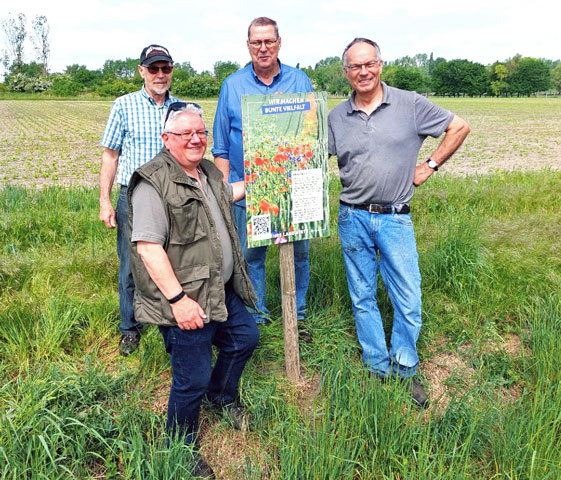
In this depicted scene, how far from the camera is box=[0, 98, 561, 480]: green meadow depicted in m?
2.30

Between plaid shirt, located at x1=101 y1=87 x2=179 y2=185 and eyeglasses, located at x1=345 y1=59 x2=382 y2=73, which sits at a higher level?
eyeglasses, located at x1=345 y1=59 x2=382 y2=73

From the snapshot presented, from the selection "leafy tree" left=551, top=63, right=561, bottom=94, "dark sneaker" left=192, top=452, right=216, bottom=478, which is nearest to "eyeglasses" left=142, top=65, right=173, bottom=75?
"dark sneaker" left=192, top=452, right=216, bottom=478

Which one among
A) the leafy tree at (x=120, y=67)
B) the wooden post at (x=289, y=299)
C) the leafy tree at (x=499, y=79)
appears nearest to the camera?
the wooden post at (x=289, y=299)

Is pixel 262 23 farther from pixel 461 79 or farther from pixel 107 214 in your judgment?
pixel 461 79

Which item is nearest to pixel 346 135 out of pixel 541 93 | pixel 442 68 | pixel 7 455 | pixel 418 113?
pixel 418 113

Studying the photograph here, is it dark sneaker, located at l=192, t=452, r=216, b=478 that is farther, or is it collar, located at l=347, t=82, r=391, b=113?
collar, located at l=347, t=82, r=391, b=113

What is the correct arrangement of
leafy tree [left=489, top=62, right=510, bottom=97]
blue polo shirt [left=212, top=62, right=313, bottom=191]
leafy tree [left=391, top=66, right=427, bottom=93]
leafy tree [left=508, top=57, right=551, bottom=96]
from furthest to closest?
leafy tree [left=508, top=57, right=551, bottom=96], leafy tree [left=489, top=62, right=510, bottom=97], leafy tree [left=391, top=66, right=427, bottom=93], blue polo shirt [left=212, top=62, right=313, bottom=191]

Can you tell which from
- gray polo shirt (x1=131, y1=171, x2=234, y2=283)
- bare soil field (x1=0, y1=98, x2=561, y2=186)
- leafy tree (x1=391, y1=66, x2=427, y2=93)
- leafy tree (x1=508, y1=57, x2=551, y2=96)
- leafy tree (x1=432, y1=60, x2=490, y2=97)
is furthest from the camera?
leafy tree (x1=508, y1=57, x2=551, y2=96)

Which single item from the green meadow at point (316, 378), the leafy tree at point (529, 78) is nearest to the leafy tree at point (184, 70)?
the leafy tree at point (529, 78)

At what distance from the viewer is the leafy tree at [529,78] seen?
10925cm

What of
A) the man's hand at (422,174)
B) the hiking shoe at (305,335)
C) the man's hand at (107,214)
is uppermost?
the man's hand at (422,174)

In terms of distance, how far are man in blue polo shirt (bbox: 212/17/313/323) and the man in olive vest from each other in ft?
3.37

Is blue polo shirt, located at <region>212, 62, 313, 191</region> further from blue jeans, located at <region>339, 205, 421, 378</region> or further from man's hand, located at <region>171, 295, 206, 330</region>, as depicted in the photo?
man's hand, located at <region>171, 295, 206, 330</region>

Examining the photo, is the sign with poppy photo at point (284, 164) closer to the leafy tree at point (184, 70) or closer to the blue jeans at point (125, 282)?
the blue jeans at point (125, 282)
